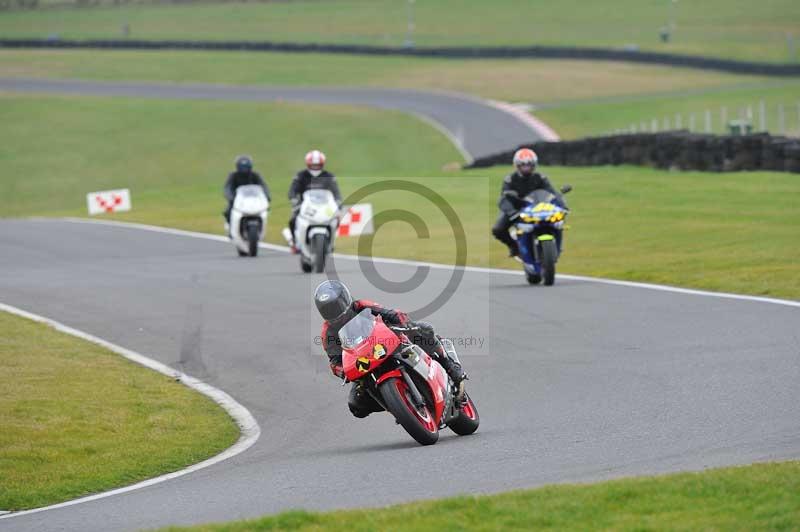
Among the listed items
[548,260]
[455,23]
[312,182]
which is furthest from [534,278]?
[455,23]

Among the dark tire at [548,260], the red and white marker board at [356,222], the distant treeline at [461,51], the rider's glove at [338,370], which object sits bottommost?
the red and white marker board at [356,222]

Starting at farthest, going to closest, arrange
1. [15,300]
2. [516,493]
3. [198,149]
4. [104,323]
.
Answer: [198,149]
[15,300]
[104,323]
[516,493]

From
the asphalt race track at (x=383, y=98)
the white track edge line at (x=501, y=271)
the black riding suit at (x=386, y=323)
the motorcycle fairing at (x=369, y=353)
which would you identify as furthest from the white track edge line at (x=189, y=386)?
the asphalt race track at (x=383, y=98)

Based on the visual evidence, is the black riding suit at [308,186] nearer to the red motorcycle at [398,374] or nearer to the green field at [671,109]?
the red motorcycle at [398,374]

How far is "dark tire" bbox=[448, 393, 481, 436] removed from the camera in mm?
10203

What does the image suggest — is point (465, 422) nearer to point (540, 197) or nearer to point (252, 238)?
point (540, 197)

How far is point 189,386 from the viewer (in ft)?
44.0

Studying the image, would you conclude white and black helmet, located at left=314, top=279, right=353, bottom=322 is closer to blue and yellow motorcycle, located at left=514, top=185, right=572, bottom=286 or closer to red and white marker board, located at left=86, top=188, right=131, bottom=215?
blue and yellow motorcycle, located at left=514, top=185, right=572, bottom=286

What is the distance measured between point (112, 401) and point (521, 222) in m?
7.43

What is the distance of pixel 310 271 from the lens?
21.9 meters

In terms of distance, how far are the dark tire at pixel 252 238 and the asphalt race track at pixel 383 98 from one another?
26022mm

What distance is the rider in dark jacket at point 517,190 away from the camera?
61.1ft

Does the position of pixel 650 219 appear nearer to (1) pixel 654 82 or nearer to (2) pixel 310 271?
(2) pixel 310 271

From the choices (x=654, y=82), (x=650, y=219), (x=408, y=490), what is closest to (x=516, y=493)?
(x=408, y=490)
